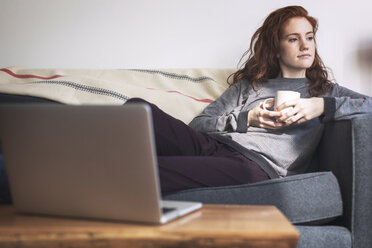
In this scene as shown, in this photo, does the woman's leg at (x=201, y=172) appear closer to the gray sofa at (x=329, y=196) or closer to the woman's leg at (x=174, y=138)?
the gray sofa at (x=329, y=196)

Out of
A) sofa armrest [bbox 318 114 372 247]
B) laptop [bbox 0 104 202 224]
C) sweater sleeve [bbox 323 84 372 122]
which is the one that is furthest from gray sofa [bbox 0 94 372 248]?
laptop [bbox 0 104 202 224]

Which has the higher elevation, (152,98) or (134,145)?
(134,145)

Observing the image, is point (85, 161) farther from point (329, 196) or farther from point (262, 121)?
point (262, 121)

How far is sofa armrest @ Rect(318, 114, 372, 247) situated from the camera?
1104mm

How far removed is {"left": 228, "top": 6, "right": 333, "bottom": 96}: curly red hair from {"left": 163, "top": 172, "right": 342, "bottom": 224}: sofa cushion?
2.18ft

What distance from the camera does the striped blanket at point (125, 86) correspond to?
1.66 m

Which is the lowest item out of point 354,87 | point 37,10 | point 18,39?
point 354,87

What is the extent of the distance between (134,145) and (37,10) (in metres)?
1.82

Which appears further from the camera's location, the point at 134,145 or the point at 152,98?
the point at 152,98

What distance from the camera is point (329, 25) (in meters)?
2.06

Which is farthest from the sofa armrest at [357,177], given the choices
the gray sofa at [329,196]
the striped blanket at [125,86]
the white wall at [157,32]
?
the white wall at [157,32]

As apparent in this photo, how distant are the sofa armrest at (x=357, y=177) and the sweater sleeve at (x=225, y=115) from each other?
16.4 inches

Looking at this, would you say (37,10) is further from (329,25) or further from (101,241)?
(101,241)

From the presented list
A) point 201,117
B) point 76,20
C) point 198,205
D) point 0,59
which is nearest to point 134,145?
point 198,205
